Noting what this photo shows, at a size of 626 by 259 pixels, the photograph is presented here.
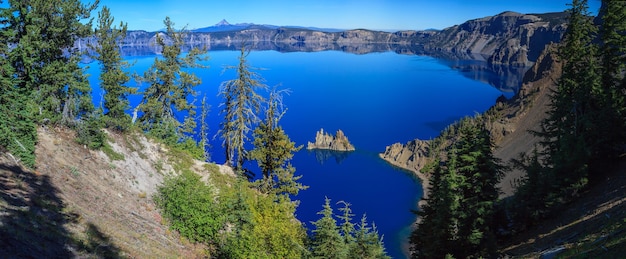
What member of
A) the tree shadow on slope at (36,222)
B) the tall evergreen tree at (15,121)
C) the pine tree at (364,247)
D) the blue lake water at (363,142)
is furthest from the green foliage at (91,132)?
the blue lake water at (363,142)

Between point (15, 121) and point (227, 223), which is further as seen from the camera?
point (227, 223)

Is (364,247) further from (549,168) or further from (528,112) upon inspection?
(528,112)

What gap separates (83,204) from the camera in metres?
17.9

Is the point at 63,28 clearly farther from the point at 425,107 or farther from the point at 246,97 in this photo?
the point at 425,107

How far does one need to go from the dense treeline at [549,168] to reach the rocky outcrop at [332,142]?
97452mm

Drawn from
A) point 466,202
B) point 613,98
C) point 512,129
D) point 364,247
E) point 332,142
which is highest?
point 613,98

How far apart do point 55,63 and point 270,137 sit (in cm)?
1483

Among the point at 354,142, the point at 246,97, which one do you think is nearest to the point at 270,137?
the point at 246,97

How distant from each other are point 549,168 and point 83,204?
3073cm

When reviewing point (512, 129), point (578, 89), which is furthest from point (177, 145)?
point (512, 129)

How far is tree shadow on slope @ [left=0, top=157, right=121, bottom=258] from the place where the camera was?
12.1 meters

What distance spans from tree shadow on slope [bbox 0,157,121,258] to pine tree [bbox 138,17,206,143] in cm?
1659

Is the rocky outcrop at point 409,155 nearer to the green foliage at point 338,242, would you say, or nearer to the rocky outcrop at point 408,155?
the rocky outcrop at point 408,155

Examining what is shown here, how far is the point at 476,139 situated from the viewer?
2648cm
